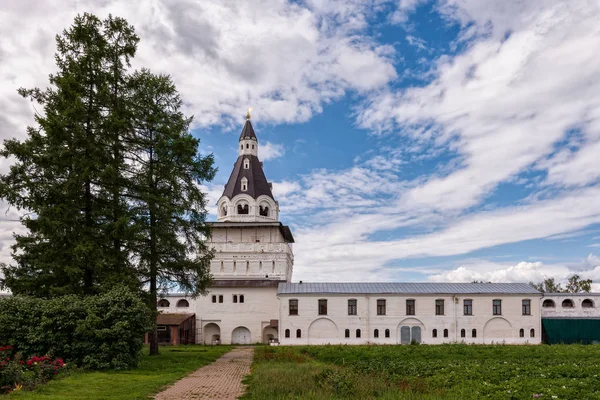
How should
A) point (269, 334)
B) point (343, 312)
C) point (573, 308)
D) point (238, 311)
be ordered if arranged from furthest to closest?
point (573, 308) → point (269, 334) → point (238, 311) → point (343, 312)

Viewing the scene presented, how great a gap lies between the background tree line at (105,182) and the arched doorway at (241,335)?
Result: 17595 mm

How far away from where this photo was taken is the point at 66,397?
39.6 ft

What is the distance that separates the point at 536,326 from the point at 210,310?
26.6m

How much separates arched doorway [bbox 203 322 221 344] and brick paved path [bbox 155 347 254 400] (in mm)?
23454

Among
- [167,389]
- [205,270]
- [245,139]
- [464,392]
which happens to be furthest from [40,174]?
[245,139]

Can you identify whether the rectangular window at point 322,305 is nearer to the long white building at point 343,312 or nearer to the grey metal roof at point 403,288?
the long white building at point 343,312

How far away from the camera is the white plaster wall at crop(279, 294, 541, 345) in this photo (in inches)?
1585

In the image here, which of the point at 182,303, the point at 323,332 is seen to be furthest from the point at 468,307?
the point at 182,303

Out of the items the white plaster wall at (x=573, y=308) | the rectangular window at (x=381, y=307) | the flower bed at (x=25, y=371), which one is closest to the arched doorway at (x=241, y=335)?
the rectangular window at (x=381, y=307)

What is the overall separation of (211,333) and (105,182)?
24542 mm

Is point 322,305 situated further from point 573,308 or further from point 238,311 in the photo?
point 573,308

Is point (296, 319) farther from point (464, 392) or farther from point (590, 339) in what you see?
point (464, 392)

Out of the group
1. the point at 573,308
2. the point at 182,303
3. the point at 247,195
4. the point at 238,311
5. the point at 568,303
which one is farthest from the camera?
the point at 247,195

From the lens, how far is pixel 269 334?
143 ft
